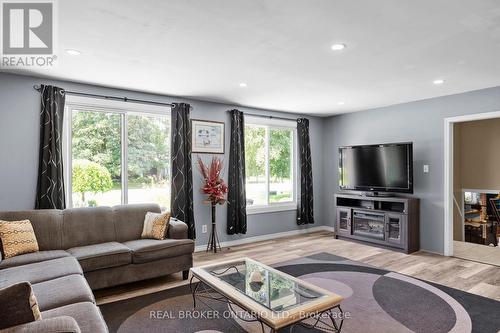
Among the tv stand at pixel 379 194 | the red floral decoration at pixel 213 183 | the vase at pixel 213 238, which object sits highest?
the red floral decoration at pixel 213 183

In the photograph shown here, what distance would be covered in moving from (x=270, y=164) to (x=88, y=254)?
12.1 ft

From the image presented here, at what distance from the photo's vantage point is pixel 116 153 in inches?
168

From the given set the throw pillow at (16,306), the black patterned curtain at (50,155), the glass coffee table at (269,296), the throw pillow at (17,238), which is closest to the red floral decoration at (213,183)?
the glass coffee table at (269,296)

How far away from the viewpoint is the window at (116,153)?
397cm

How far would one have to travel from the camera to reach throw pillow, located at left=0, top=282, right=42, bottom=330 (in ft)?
4.28

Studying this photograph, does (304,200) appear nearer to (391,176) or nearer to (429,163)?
(391,176)

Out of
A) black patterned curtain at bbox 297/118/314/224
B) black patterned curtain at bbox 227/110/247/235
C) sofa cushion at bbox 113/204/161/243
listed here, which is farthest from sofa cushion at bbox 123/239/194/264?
black patterned curtain at bbox 297/118/314/224

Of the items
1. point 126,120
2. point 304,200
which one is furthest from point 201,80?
point 304,200

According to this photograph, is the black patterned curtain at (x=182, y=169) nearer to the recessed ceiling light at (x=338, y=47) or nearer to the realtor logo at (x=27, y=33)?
the realtor logo at (x=27, y=33)

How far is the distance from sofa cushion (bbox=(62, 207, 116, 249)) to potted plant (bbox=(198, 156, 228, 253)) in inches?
58.0

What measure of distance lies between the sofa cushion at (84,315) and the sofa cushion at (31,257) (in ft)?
4.14

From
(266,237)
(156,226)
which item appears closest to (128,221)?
(156,226)

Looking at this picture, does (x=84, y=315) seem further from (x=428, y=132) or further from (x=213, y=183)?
(x=428, y=132)

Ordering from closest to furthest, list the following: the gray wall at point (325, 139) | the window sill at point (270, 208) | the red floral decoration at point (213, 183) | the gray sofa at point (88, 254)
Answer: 1. the gray sofa at point (88, 254)
2. the gray wall at point (325, 139)
3. the red floral decoration at point (213, 183)
4. the window sill at point (270, 208)
